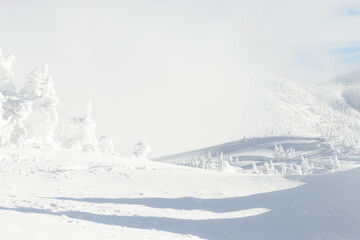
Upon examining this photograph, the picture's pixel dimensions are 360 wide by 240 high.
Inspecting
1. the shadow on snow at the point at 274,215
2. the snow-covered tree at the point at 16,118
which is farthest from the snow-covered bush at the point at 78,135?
the shadow on snow at the point at 274,215

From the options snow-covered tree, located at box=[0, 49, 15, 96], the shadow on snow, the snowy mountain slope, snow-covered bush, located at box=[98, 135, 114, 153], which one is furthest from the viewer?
snow-covered bush, located at box=[98, 135, 114, 153]

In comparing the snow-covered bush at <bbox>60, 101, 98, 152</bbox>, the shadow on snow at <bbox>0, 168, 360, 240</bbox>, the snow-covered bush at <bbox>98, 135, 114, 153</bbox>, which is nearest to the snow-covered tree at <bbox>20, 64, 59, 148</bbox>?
the snow-covered bush at <bbox>60, 101, 98, 152</bbox>

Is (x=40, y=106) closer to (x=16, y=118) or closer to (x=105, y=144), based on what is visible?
(x=16, y=118)

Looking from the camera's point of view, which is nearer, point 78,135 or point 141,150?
point 78,135

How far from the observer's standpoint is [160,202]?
2652cm

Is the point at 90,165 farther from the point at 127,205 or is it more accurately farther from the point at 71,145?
the point at 71,145

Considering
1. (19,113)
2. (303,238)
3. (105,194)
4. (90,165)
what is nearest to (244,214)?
(303,238)

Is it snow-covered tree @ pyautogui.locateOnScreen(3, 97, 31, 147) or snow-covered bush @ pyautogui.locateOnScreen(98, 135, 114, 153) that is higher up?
snow-covered tree @ pyautogui.locateOnScreen(3, 97, 31, 147)

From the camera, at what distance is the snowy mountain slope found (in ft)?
66.4

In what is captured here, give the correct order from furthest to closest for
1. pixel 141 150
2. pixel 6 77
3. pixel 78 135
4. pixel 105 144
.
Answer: pixel 141 150 → pixel 105 144 → pixel 78 135 → pixel 6 77

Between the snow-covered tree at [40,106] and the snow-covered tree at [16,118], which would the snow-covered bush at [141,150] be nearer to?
the snow-covered tree at [40,106]

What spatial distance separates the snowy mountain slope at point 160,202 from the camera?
20234mm

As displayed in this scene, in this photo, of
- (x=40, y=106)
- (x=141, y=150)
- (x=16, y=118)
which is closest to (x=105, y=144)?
(x=141, y=150)

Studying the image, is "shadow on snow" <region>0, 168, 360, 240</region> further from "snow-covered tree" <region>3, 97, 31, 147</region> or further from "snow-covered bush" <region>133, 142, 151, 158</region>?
"snow-covered bush" <region>133, 142, 151, 158</region>
